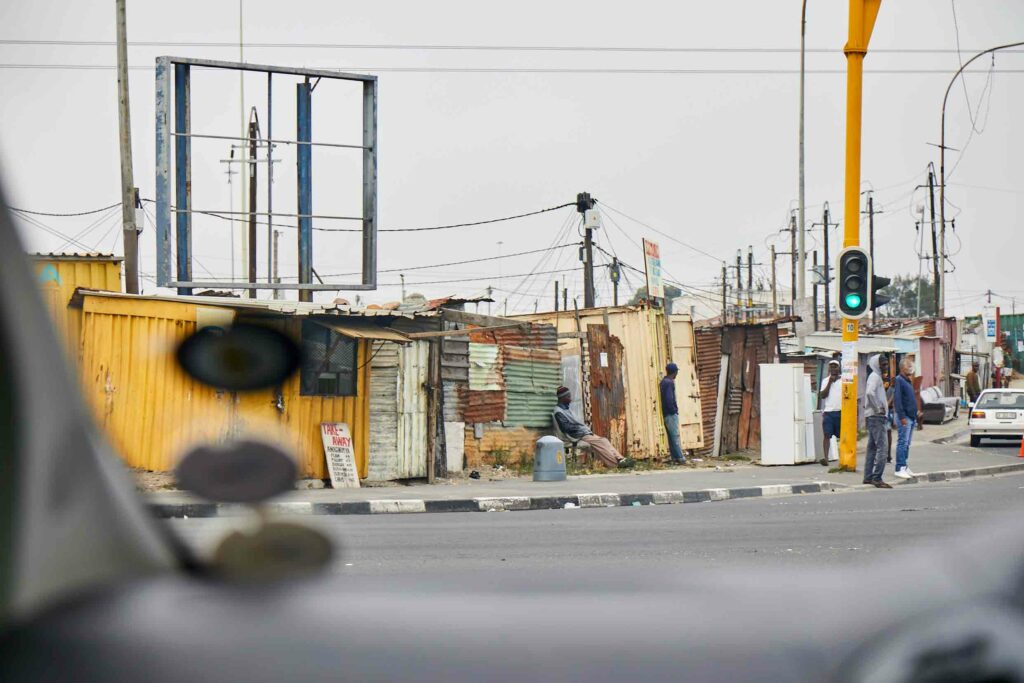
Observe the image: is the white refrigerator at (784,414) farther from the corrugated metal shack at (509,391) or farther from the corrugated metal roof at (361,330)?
the corrugated metal roof at (361,330)

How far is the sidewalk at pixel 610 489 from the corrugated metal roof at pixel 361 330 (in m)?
1.97

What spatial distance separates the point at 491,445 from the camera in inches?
763

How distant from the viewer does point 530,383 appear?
20.3 meters

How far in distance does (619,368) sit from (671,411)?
119 centimetres

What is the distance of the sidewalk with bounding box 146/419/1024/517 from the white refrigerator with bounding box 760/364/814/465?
344 mm

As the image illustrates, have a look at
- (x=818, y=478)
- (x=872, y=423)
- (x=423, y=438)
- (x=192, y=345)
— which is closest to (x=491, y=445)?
(x=423, y=438)

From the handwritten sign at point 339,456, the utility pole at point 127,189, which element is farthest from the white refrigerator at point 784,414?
the utility pole at point 127,189

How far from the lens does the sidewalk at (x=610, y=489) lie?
13.7 m

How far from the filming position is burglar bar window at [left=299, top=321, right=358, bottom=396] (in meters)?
16.3

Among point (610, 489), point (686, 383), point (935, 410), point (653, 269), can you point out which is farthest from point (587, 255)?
point (610, 489)

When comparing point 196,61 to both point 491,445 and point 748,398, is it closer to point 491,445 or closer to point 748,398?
point 491,445

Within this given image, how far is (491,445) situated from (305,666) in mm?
18627

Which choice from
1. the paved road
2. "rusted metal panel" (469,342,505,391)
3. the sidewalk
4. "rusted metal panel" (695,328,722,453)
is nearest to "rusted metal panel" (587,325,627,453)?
the sidewalk

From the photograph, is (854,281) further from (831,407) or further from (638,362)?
(638,362)
